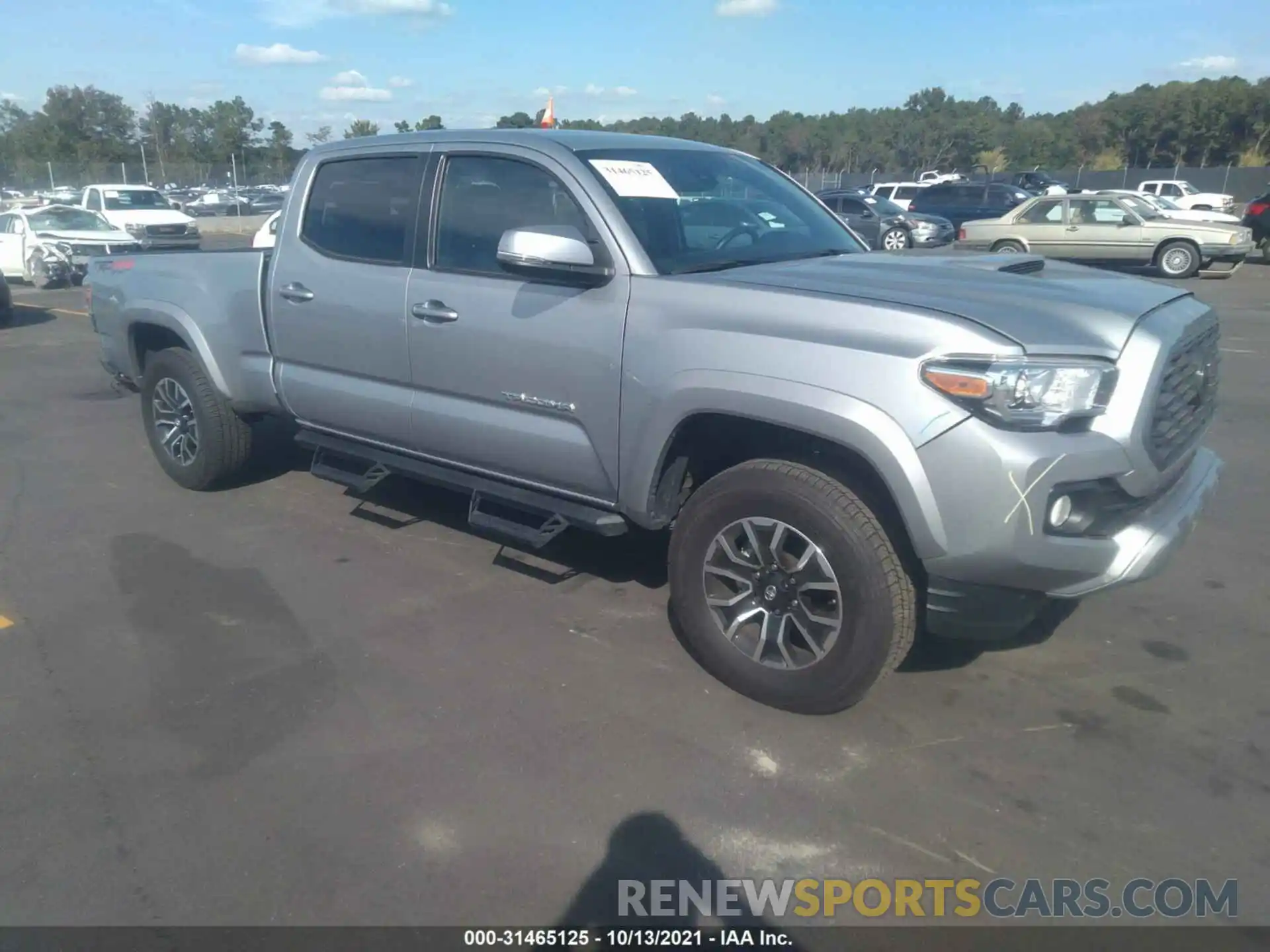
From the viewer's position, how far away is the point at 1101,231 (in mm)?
18703

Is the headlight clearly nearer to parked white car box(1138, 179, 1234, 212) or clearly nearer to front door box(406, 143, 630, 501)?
front door box(406, 143, 630, 501)

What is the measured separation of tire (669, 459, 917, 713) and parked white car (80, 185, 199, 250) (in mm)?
22012

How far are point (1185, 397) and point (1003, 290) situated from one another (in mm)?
727

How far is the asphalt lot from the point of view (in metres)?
2.86

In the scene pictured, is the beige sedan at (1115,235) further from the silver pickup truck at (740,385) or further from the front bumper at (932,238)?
the silver pickup truck at (740,385)

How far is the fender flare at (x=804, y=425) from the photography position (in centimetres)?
312

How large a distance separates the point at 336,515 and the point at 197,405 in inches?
39.3

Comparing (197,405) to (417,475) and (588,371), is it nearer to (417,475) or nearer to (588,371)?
(417,475)

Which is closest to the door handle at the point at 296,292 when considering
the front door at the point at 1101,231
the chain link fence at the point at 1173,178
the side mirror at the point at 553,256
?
the side mirror at the point at 553,256

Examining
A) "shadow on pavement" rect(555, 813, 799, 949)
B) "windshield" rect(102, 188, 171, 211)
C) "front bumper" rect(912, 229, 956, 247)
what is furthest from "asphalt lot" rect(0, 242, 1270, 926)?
"windshield" rect(102, 188, 171, 211)

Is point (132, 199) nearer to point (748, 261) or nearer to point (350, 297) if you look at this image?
point (350, 297)

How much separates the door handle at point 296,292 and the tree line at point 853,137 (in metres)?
41.0

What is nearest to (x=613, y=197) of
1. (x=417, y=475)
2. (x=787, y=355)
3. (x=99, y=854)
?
(x=787, y=355)

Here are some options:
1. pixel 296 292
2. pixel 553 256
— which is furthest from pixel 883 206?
pixel 553 256
